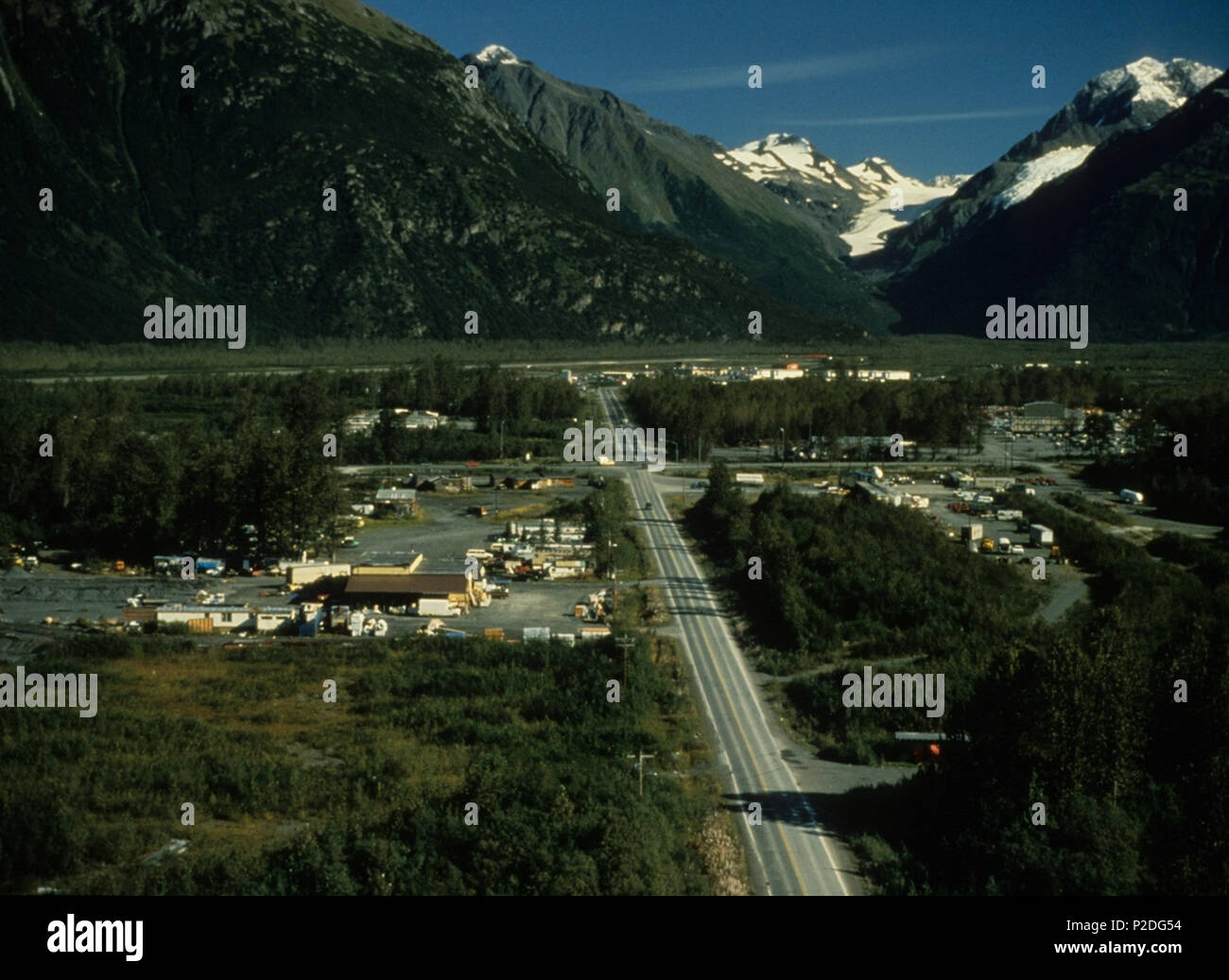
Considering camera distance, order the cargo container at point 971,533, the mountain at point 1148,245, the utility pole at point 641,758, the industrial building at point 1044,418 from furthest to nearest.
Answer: the mountain at point 1148,245, the industrial building at point 1044,418, the cargo container at point 971,533, the utility pole at point 641,758

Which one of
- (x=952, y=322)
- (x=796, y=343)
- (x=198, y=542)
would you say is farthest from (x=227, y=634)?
(x=952, y=322)

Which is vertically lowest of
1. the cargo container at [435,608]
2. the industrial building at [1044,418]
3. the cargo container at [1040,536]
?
the cargo container at [435,608]

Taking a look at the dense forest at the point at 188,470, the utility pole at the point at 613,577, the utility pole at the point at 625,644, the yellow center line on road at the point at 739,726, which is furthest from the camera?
the dense forest at the point at 188,470

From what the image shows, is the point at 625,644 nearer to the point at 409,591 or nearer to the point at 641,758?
the point at 409,591

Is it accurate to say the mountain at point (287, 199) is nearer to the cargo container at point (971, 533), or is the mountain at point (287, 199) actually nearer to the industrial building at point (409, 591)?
the industrial building at point (409, 591)

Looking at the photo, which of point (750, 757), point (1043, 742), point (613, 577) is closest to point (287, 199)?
point (613, 577)

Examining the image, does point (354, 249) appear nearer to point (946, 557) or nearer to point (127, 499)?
point (127, 499)

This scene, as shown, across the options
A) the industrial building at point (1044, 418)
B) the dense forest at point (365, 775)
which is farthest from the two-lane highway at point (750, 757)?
the industrial building at point (1044, 418)
